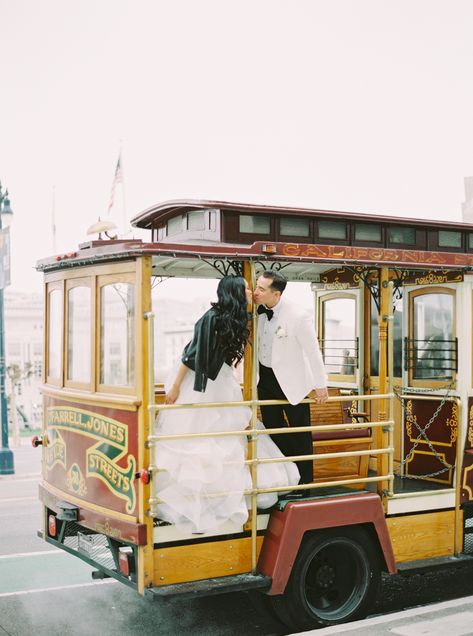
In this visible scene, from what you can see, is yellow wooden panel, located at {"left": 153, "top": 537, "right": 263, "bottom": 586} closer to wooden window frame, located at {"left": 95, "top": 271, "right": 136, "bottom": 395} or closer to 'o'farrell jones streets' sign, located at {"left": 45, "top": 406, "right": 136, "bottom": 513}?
'o'farrell jones streets' sign, located at {"left": 45, "top": 406, "right": 136, "bottom": 513}

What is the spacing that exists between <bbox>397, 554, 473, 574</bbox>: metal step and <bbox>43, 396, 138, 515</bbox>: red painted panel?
2302 mm

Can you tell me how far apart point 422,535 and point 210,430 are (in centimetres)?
216

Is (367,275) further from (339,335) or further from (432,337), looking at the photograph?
(339,335)

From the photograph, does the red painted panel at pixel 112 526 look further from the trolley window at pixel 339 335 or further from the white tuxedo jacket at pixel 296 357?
the trolley window at pixel 339 335

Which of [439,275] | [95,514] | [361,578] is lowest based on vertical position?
[361,578]

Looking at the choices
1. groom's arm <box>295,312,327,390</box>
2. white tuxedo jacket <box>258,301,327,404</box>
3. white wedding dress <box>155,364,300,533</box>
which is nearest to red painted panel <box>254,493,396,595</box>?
white wedding dress <box>155,364,300,533</box>

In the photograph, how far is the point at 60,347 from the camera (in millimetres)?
6312

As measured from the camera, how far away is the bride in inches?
207

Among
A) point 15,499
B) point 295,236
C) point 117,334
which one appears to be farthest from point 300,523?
point 15,499

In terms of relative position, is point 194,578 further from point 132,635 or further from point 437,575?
point 437,575

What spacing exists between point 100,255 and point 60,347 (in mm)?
1131

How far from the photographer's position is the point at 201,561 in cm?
536

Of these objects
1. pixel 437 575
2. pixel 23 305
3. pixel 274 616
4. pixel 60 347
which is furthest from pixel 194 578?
pixel 23 305

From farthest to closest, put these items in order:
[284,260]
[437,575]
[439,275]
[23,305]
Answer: [23,305] → [437,575] → [439,275] → [284,260]
